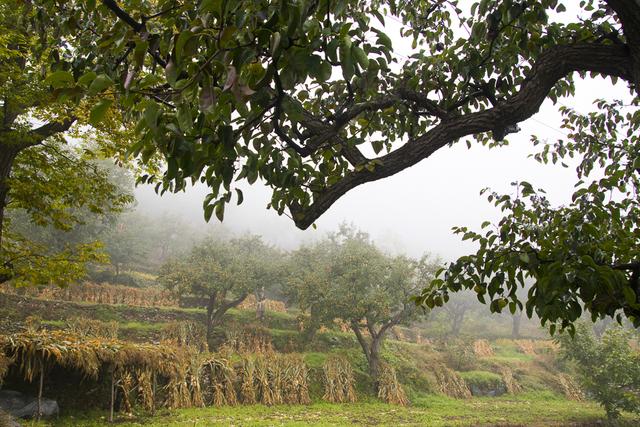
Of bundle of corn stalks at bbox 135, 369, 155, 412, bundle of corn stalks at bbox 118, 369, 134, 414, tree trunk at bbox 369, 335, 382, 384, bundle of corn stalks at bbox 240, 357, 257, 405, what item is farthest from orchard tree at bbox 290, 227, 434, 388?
bundle of corn stalks at bbox 118, 369, 134, 414

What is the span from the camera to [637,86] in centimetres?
227

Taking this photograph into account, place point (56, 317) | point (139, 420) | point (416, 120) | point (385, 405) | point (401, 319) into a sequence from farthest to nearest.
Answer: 1. point (401, 319)
2. point (56, 317)
3. point (385, 405)
4. point (139, 420)
5. point (416, 120)

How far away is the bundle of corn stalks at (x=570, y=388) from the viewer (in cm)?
1891

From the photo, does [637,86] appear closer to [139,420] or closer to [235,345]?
[139,420]

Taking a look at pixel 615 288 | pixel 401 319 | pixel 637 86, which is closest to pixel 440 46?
pixel 637 86

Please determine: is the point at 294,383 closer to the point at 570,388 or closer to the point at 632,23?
the point at 632,23

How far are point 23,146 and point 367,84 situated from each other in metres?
7.18

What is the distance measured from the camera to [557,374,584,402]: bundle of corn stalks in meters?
18.9

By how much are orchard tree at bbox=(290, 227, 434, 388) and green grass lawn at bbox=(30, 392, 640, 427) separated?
9.88ft

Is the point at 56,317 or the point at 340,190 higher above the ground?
the point at 340,190

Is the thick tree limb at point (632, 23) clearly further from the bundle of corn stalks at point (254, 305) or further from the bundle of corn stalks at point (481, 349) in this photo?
the bundle of corn stalks at point (481, 349)

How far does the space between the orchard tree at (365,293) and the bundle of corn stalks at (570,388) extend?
29.2ft

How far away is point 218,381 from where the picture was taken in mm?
12156

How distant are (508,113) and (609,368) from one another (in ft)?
47.7
